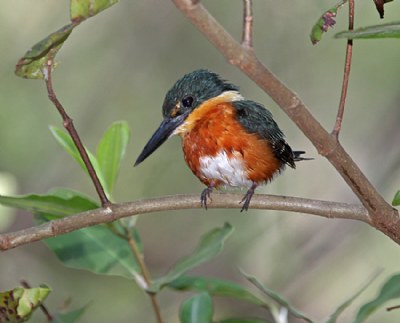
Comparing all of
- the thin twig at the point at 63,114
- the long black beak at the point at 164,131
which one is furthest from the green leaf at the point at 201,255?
the long black beak at the point at 164,131

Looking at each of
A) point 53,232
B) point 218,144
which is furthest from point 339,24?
point 53,232

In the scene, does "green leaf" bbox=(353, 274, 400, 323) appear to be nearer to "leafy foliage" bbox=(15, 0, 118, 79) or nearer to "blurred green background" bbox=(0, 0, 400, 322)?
"leafy foliage" bbox=(15, 0, 118, 79)

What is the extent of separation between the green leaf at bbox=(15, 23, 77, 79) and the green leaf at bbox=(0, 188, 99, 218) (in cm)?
42

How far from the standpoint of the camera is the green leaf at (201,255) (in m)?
1.85

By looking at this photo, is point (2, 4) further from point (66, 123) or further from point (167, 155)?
point (66, 123)

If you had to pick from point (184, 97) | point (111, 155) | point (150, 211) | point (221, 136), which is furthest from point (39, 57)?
point (184, 97)

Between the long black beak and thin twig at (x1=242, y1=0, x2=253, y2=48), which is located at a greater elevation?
thin twig at (x1=242, y1=0, x2=253, y2=48)

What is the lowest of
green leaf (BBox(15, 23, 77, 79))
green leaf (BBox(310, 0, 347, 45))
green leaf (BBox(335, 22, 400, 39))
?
green leaf (BBox(335, 22, 400, 39))

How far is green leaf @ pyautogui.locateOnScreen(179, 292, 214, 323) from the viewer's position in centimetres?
183

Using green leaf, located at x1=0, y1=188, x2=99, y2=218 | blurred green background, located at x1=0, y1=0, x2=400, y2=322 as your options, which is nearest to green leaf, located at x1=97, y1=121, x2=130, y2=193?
green leaf, located at x1=0, y1=188, x2=99, y2=218

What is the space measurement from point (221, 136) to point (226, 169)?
0.10 meters

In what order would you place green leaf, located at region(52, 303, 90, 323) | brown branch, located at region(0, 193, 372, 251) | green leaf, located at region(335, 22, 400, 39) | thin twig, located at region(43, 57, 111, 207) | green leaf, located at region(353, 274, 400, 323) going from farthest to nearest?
1. green leaf, located at region(52, 303, 90, 323)
2. green leaf, located at region(353, 274, 400, 323)
3. brown branch, located at region(0, 193, 372, 251)
4. thin twig, located at region(43, 57, 111, 207)
5. green leaf, located at region(335, 22, 400, 39)

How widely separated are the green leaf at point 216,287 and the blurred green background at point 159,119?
177 centimetres

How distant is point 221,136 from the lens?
2482mm
